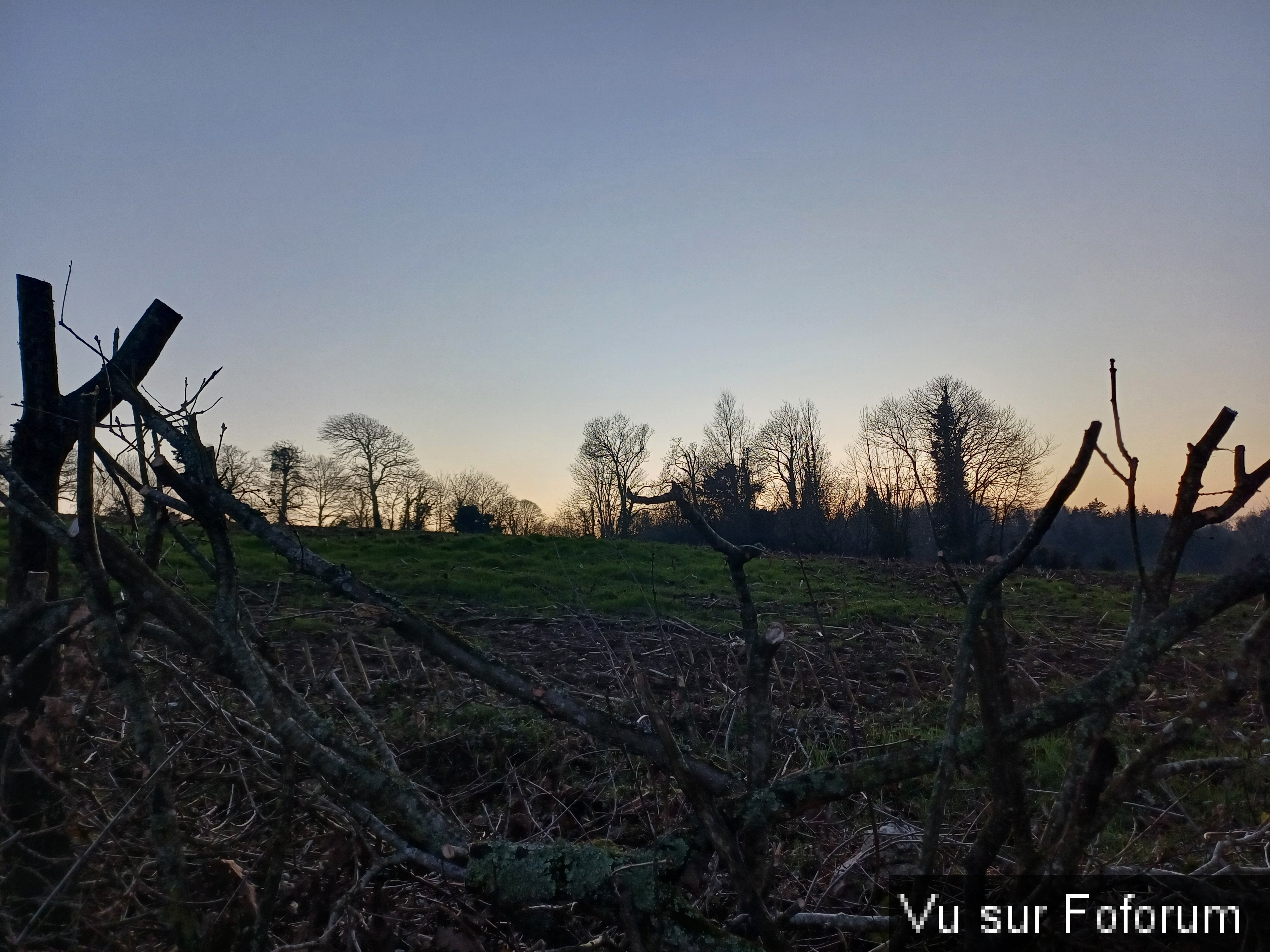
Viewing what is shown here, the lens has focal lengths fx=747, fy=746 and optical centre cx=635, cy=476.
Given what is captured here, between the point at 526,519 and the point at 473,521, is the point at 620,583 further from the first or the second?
the point at 526,519

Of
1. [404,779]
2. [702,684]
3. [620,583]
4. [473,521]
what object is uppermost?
[473,521]

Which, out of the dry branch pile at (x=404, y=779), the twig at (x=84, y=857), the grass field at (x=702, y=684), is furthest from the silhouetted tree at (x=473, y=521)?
the twig at (x=84, y=857)

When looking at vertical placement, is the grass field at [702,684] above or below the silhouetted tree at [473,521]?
below

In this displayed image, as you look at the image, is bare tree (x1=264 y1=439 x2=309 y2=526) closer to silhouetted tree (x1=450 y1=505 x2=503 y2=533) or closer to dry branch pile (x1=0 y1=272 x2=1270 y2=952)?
silhouetted tree (x1=450 y1=505 x2=503 y2=533)

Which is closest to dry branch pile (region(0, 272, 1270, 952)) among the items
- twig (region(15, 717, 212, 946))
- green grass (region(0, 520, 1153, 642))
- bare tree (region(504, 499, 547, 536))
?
twig (region(15, 717, 212, 946))

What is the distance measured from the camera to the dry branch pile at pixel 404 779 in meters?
1.65

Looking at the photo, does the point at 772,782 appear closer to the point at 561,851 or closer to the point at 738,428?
the point at 561,851

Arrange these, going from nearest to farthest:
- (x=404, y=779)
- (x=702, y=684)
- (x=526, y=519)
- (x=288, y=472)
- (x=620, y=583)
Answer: (x=404, y=779), (x=702, y=684), (x=620, y=583), (x=288, y=472), (x=526, y=519)

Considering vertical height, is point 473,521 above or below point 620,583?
above

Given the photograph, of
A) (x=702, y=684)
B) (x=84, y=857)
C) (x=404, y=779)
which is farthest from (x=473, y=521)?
(x=404, y=779)

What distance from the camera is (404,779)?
6.65ft

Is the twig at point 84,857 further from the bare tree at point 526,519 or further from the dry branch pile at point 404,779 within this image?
the bare tree at point 526,519

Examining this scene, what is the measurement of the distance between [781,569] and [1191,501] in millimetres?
14194

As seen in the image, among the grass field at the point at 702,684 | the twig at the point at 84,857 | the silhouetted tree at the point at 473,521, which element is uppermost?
the silhouetted tree at the point at 473,521
